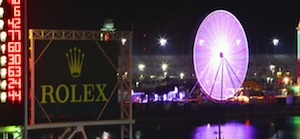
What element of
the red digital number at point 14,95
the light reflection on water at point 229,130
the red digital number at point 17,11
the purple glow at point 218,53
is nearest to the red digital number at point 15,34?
the red digital number at point 17,11

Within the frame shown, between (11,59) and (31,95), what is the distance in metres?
1.12

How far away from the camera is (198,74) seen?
3409 cm

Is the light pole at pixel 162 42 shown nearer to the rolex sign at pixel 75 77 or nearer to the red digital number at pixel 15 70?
the rolex sign at pixel 75 77

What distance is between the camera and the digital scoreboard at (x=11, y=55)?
596 inches

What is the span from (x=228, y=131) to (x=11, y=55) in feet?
57.7

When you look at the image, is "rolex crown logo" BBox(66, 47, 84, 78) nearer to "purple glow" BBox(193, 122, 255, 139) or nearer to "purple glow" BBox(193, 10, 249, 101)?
"purple glow" BBox(193, 122, 255, 139)

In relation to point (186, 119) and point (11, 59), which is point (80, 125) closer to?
point (11, 59)

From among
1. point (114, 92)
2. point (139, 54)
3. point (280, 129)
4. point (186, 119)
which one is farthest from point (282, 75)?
point (114, 92)

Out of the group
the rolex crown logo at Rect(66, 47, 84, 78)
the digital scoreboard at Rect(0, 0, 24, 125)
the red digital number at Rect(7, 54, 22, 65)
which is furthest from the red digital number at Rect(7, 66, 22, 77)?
the rolex crown logo at Rect(66, 47, 84, 78)

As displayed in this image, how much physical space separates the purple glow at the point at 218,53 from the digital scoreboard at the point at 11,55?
20.0 metres

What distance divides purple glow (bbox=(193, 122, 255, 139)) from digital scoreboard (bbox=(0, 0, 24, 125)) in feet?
44.4

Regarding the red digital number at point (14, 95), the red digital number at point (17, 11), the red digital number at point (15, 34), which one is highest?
the red digital number at point (17, 11)

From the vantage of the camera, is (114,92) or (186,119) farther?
(186,119)

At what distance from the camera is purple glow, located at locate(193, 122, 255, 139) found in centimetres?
2780
